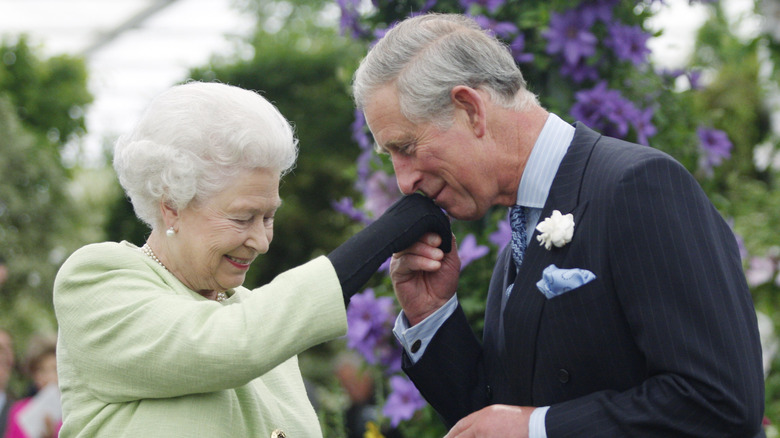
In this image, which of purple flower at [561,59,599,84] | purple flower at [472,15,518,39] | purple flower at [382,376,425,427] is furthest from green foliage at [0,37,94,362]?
purple flower at [561,59,599,84]

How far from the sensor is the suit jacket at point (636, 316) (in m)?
1.77

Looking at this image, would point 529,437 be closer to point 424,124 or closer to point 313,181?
point 424,124

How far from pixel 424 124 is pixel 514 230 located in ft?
1.18

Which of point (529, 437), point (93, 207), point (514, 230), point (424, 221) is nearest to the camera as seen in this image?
point (529, 437)

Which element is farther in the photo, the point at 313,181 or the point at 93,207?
the point at 93,207

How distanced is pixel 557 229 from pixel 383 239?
15.4 inches

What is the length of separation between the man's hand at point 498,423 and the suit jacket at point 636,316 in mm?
64

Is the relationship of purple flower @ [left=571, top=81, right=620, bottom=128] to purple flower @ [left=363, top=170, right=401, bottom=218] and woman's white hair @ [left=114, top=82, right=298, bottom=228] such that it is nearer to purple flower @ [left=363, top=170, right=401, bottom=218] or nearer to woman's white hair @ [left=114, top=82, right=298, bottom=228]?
purple flower @ [left=363, top=170, right=401, bottom=218]

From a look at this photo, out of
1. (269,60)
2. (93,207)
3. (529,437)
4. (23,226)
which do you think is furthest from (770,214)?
(93,207)

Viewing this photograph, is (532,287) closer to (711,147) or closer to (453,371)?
(453,371)

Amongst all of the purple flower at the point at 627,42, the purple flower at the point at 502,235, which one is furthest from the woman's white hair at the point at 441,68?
the purple flower at the point at 627,42

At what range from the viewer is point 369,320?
3.51 meters

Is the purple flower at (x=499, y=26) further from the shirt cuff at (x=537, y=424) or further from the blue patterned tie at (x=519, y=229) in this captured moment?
the shirt cuff at (x=537, y=424)

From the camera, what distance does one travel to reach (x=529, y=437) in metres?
1.90
